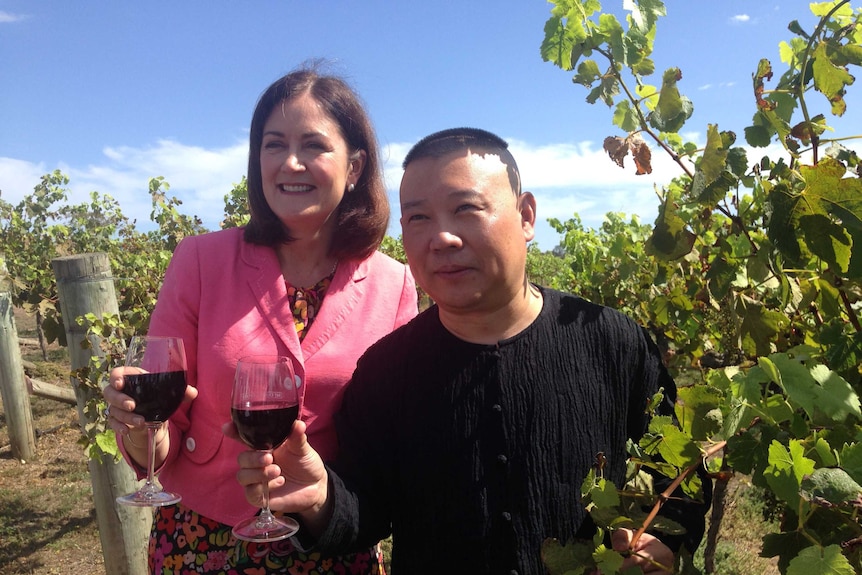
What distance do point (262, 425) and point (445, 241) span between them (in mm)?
617

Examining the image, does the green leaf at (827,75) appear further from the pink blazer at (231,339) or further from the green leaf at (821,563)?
the pink blazer at (231,339)

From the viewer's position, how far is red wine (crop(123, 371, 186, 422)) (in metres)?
1.80

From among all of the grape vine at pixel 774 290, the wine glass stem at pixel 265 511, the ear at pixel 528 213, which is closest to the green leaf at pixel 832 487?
the grape vine at pixel 774 290

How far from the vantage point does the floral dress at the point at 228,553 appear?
6.55 ft

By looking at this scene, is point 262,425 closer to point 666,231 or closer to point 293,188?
point 293,188

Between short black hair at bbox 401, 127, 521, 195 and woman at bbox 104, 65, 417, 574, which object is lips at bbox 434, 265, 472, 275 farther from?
woman at bbox 104, 65, 417, 574

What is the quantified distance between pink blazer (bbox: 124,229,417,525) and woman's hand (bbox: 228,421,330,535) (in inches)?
14.8

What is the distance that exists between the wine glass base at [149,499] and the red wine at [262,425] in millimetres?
428

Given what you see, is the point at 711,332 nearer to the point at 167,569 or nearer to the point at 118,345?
the point at 167,569

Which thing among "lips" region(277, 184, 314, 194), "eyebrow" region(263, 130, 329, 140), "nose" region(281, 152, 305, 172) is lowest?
"lips" region(277, 184, 314, 194)

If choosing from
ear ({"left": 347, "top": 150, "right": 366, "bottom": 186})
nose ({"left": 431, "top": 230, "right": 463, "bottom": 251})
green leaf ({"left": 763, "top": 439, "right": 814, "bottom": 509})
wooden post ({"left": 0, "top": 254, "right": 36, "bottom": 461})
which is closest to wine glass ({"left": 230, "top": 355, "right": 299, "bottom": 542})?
nose ({"left": 431, "top": 230, "right": 463, "bottom": 251})

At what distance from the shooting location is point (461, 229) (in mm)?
1546

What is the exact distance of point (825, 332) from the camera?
3.65 feet

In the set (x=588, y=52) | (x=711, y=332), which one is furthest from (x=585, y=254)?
(x=588, y=52)
